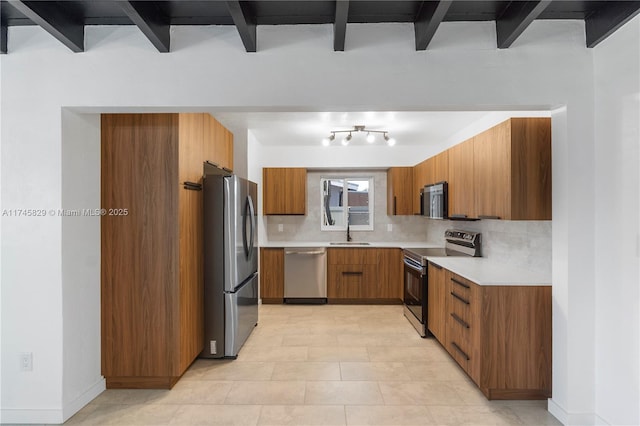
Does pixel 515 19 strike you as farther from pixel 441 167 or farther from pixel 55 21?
pixel 55 21

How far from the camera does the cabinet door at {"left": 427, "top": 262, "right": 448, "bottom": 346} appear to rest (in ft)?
11.0

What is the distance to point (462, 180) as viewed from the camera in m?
3.56

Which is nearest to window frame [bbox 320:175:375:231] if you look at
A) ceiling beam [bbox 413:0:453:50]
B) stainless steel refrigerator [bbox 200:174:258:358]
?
stainless steel refrigerator [bbox 200:174:258:358]

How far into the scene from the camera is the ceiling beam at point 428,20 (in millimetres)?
1837

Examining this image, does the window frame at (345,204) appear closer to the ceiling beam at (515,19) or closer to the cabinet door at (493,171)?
the cabinet door at (493,171)

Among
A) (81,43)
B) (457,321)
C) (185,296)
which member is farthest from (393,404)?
(81,43)

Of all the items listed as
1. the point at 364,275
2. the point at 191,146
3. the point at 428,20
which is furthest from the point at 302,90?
the point at 364,275

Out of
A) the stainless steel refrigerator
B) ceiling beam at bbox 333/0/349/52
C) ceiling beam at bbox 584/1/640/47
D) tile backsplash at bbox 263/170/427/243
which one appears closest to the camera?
ceiling beam at bbox 333/0/349/52

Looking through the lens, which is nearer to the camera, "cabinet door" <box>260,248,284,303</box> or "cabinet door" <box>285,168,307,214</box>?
"cabinet door" <box>260,248,284,303</box>

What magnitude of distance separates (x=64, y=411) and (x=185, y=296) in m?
1.02

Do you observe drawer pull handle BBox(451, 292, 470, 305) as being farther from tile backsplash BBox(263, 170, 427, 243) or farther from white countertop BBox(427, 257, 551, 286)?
tile backsplash BBox(263, 170, 427, 243)

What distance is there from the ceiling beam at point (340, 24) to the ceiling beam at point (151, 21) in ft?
3.44

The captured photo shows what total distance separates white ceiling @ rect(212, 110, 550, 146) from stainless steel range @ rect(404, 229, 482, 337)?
1.26 meters

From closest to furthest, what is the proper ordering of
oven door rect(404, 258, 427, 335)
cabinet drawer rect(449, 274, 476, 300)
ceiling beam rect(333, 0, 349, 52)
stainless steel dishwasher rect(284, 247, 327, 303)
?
ceiling beam rect(333, 0, 349, 52), cabinet drawer rect(449, 274, 476, 300), oven door rect(404, 258, 427, 335), stainless steel dishwasher rect(284, 247, 327, 303)
